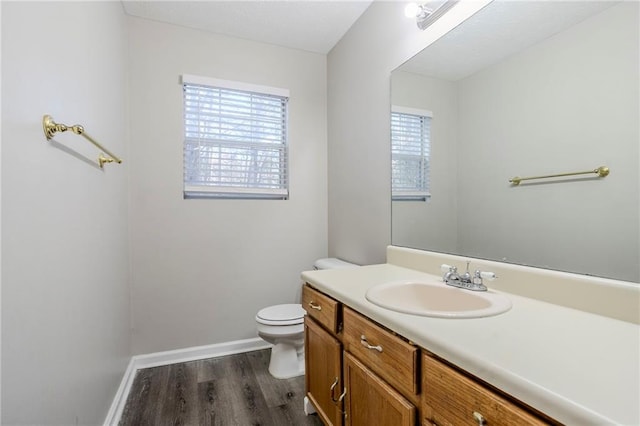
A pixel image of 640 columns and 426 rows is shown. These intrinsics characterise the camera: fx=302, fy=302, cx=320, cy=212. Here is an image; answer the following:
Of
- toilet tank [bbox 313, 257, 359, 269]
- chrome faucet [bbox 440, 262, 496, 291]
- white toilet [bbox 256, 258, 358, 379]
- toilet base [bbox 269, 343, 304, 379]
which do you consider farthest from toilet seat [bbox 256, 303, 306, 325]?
chrome faucet [bbox 440, 262, 496, 291]

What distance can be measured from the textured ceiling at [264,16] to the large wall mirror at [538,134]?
0.91 metres

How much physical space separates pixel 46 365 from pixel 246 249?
1.57 metres

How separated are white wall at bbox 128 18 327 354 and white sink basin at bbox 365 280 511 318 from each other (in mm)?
1456

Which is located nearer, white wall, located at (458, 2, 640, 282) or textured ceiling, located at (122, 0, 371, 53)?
white wall, located at (458, 2, 640, 282)

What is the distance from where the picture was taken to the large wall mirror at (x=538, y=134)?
34.1 inches

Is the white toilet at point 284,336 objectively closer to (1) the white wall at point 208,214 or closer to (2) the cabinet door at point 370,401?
(1) the white wall at point 208,214

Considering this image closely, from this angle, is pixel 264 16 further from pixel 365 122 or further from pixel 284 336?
pixel 284 336

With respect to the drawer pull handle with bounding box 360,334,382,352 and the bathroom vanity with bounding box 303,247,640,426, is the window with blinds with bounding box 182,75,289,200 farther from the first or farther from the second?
the drawer pull handle with bounding box 360,334,382,352

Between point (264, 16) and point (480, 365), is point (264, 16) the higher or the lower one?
the higher one

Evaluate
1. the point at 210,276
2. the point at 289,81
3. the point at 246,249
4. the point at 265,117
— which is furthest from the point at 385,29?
the point at 210,276

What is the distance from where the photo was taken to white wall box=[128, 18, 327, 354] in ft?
7.17

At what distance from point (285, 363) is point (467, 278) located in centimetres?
144

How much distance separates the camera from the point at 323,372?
4.54 ft

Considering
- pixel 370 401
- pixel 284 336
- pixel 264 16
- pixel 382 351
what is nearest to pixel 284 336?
pixel 284 336
